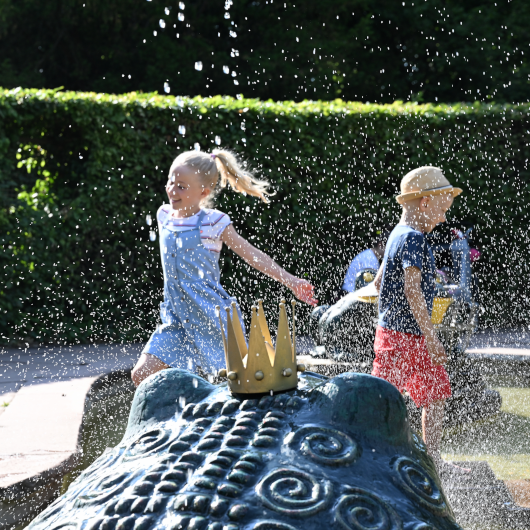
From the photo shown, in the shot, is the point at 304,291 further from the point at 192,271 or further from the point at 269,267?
the point at 192,271

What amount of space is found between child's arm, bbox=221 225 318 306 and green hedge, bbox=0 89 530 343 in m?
4.61

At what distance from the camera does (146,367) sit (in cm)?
345

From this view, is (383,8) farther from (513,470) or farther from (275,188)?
(513,470)

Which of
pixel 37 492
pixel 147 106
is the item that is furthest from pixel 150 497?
pixel 147 106

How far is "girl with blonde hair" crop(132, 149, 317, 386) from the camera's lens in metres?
3.52

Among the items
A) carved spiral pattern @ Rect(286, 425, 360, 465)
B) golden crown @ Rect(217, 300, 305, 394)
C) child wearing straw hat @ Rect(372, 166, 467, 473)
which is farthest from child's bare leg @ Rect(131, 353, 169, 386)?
carved spiral pattern @ Rect(286, 425, 360, 465)

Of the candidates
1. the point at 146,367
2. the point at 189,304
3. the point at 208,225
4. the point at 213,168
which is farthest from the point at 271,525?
the point at 213,168

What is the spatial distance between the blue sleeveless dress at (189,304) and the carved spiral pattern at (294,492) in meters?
2.65

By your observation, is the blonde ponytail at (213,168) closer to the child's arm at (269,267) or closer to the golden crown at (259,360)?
the child's arm at (269,267)

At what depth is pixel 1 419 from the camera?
4.17 meters

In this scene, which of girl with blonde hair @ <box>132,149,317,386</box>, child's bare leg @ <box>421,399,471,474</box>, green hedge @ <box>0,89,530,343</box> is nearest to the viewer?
child's bare leg @ <box>421,399,471,474</box>

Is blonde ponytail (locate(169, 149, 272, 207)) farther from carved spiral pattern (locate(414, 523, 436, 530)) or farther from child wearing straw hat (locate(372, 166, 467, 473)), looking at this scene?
carved spiral pattern (locate(414, 523, 436, 530))

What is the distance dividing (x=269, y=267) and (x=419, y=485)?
2.58 m

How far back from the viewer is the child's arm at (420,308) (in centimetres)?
331
